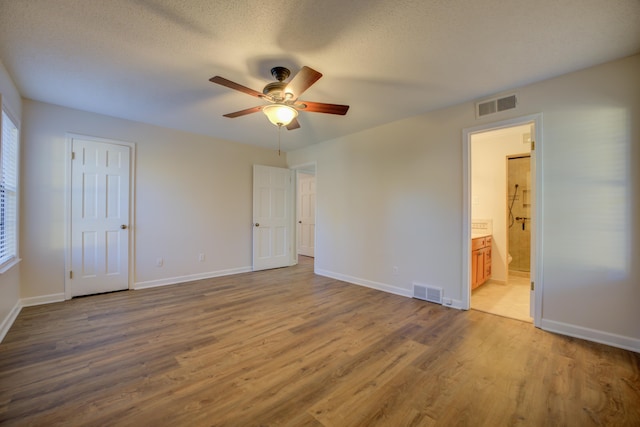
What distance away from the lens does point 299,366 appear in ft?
6.79

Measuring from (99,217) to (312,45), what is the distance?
368cm

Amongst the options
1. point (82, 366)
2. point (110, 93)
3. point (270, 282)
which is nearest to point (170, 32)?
point (110, 93)

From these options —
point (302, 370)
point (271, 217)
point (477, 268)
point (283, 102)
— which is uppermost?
point (283, 102)

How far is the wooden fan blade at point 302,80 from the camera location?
1.93m

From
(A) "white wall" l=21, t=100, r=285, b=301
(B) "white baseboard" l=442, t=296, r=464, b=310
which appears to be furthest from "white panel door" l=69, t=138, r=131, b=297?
(B) "white baseboard" l=442, t=296, r=464, b=310

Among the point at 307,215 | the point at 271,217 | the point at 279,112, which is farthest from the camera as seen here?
the point at 307,215

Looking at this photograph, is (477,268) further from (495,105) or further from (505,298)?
(495,105)

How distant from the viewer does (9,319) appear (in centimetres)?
274

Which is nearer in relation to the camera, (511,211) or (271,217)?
(511,211)

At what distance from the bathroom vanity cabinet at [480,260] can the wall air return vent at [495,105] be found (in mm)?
1630

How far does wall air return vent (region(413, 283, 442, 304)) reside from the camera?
11.3ft

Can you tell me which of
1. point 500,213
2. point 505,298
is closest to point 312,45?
point 505,298

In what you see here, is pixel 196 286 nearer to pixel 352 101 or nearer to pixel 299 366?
pixel 299 366

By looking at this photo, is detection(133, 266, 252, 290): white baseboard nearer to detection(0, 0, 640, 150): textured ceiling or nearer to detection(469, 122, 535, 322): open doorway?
detection(0, 0, 640, 150): textured ceiling
